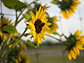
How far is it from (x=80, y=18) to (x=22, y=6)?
0.62 metres

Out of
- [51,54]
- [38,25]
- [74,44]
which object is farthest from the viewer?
[51,54]

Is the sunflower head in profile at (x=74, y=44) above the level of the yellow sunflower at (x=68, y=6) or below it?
below

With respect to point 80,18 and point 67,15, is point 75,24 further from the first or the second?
point 67,15

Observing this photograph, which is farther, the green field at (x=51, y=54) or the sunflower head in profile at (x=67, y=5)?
the green field at (x=51, y=54)

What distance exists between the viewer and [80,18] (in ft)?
2.84

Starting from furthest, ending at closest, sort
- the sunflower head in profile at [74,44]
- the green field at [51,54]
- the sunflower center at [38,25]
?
the green field at [51,54]
the sunflower head in profile at [74,44]
the sunflower center at [38,25]

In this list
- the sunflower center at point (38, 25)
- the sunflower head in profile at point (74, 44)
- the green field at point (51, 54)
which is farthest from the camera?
the green field at point (51, 54)

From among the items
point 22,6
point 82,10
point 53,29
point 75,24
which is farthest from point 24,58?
point 82,10

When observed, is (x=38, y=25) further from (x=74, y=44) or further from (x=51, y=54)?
(x=51, y=54)

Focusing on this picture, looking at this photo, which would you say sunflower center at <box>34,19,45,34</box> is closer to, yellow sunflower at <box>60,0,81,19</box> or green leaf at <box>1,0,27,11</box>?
green leaf at <box>1,0,27,11</box>

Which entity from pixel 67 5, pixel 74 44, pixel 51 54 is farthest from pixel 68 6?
pixel 51 54

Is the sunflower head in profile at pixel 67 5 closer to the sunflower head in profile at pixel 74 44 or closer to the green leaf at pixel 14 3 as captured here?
the sunflower head in profile at pixel 74 44

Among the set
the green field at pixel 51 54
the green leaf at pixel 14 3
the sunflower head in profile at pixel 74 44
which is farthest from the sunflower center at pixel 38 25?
the green field at pixel 51 54

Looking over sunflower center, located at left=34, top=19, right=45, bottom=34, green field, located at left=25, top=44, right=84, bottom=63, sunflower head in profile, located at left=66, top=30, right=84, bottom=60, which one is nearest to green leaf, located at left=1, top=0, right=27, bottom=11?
sunflower center, located at left=34, top=19, right=45, bottom=34
